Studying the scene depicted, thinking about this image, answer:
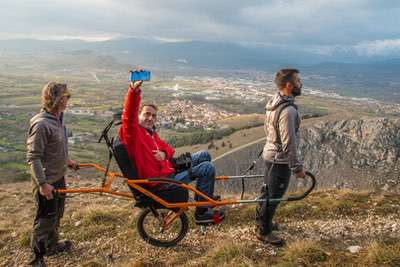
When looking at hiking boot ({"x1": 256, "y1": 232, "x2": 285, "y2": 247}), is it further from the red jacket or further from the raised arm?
the raised arm

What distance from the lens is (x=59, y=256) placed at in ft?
17.7

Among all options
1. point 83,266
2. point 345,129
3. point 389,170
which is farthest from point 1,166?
point 83,266

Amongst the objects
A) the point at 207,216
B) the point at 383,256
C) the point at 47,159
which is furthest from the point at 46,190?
the point at 383,256

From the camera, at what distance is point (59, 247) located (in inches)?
215

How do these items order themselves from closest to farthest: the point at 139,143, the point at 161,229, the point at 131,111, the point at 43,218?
the point at 131,111, the point at 139,143, the point at 43,218, the point at 161,229

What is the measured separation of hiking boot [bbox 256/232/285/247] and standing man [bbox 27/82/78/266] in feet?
9.24

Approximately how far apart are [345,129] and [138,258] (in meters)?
21.3

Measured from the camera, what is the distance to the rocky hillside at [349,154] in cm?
1786

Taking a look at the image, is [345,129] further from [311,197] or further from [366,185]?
[311,197]

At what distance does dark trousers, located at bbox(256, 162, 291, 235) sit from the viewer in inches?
197

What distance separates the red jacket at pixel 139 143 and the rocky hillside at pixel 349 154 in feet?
41.2

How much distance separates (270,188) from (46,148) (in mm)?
2947

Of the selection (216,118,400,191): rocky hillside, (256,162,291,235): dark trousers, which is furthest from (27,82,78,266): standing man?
(216,118,400,191): rocky hillside

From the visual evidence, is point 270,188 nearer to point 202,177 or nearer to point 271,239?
point 271,239
